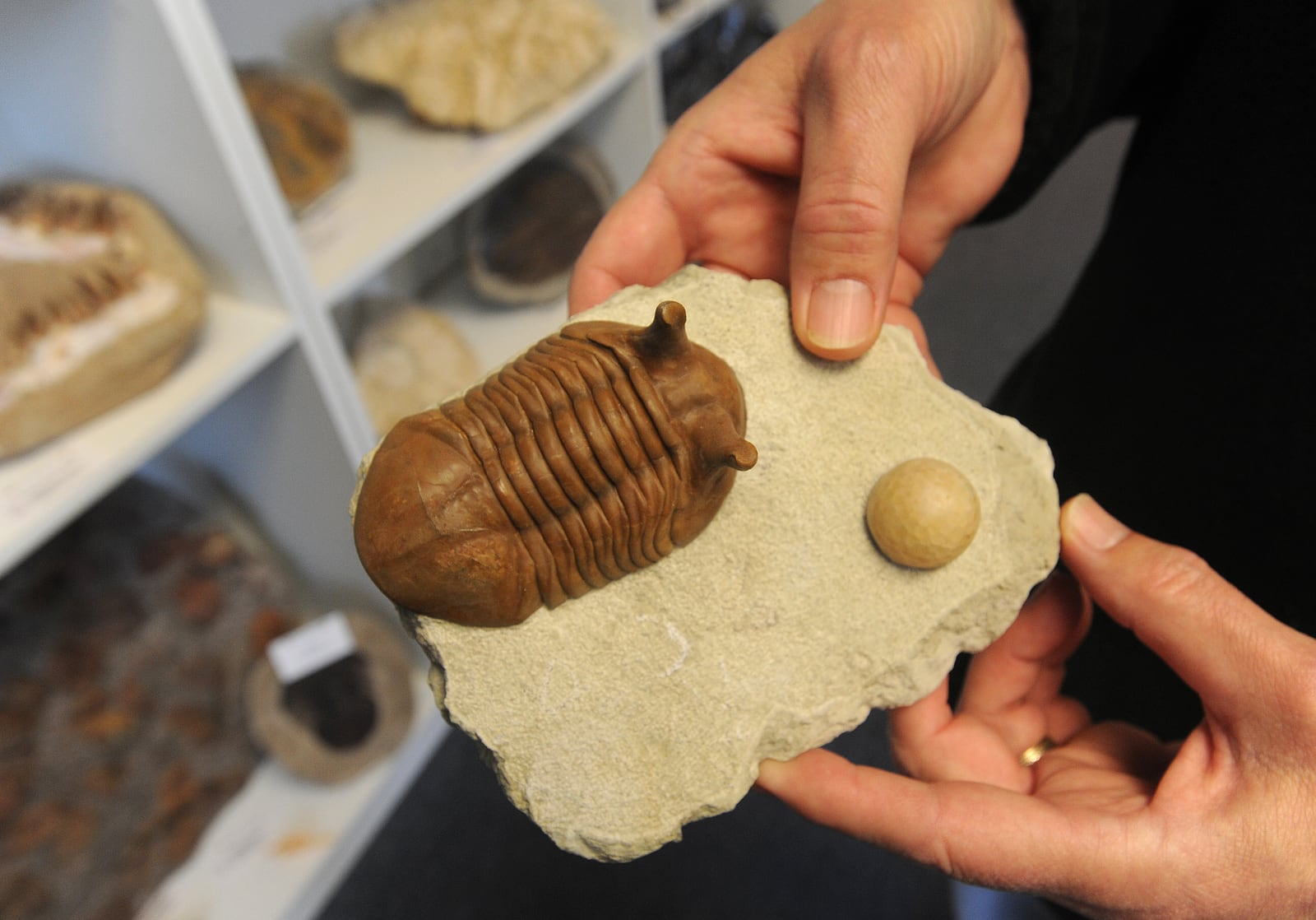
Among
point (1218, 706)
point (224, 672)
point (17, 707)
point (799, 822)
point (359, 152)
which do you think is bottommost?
point (799, 822)

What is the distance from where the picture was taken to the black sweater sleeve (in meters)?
1.55

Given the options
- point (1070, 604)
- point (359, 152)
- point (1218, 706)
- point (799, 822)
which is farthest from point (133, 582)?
point (1218, 706)

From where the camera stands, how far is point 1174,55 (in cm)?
170

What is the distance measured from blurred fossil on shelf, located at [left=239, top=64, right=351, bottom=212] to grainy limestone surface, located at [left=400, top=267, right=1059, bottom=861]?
123cm

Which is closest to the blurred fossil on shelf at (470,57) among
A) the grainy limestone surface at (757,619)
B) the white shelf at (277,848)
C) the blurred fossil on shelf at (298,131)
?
the blurred fossil on shelf at (298,131)

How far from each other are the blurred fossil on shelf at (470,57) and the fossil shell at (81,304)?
3.00ft

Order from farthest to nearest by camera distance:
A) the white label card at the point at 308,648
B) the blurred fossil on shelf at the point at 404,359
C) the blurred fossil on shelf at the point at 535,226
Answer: the blurred fossil on shelf at the point at 535,226, the blurred fossil on shelf at the point at 404,359, the white label card at the point at 308,648

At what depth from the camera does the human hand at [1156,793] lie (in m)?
1.17

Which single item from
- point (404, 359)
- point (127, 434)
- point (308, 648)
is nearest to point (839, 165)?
point (127, 434)

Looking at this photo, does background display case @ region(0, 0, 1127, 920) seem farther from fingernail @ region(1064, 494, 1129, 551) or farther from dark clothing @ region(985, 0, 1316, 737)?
fingernail @ region(1064, 494, 1129, 551)

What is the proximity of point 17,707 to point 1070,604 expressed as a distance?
7.72 ft

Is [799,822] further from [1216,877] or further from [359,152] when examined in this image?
[359,152]

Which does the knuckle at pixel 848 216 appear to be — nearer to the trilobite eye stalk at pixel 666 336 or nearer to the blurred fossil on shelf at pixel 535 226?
the trilobite eye stalk at pixel 666 336

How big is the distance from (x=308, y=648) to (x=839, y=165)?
1889mm
